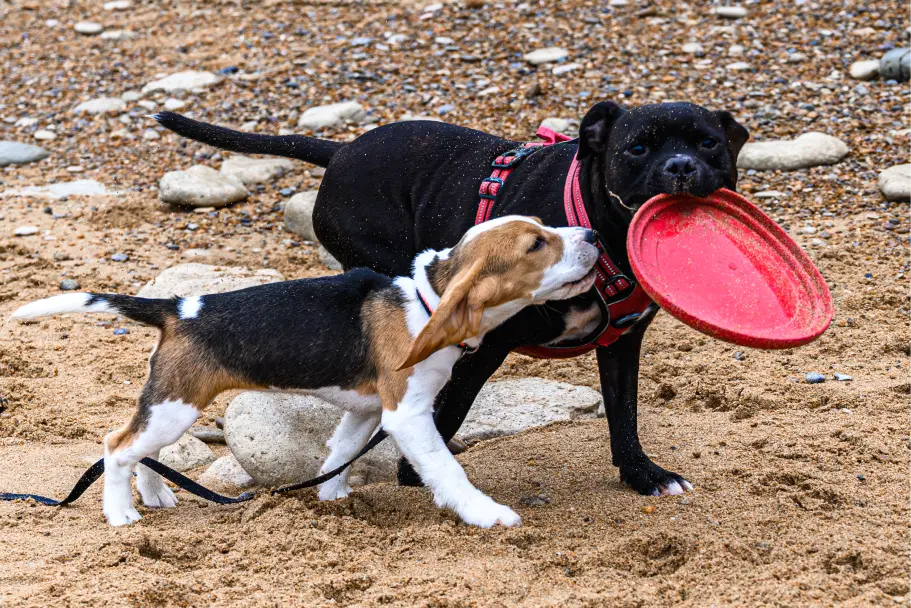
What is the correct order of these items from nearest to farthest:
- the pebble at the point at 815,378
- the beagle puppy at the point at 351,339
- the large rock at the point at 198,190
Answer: the beagle puppy at the point at 351,339 < the pebble at the point at 815,378 < the large rock at the point at 198,190

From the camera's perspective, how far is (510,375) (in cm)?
645

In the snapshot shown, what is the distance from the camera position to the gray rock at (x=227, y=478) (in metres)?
5.23

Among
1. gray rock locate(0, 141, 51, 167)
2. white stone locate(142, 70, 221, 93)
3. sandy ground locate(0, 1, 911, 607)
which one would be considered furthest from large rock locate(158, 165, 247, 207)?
white stone locate(142, 70, 221, 93)

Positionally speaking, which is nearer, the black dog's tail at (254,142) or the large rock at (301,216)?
the black dog's tail at (254,142)

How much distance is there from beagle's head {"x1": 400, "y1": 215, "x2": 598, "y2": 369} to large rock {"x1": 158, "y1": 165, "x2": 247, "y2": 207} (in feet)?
16.4

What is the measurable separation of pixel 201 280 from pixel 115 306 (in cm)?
292

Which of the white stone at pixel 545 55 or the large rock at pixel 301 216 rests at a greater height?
the white stone at pixel 545 55

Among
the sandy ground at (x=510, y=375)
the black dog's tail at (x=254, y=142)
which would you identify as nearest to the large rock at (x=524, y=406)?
the sandy ground at (x=510, y=375)

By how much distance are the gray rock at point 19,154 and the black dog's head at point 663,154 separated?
7277 millimetres

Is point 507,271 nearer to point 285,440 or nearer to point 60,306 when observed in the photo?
point 285,440

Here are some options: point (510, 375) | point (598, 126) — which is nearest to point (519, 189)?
point (598, 126)

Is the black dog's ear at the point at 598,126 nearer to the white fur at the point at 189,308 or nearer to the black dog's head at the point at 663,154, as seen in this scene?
the black dog's head at the point at 663,154

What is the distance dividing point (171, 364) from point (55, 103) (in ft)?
26.2

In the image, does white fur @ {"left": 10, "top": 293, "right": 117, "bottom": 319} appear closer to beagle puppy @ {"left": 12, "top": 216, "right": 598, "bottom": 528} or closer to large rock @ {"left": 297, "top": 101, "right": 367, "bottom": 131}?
beagle puppy @ {"left": 12, "top": 216, "right": 598, "bottom": 528}
